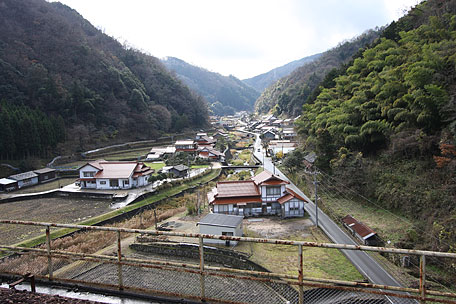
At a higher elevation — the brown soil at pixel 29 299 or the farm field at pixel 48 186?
the brown soil at pixel 29 299

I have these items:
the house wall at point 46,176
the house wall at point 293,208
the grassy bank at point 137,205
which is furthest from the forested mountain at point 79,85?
the house wall at point 293,208

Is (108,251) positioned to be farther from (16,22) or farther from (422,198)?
(16,22)

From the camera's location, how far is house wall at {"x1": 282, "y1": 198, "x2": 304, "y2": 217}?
16.3 m

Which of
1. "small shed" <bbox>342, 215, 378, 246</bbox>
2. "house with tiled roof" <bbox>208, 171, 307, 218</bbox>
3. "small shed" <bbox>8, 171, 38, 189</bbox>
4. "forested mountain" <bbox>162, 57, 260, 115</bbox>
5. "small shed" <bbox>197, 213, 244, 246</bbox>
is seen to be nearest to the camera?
"small shed" <bbox>342, 215, 378, 246</bbox>

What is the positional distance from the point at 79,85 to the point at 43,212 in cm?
2971

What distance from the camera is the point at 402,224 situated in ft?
38.3

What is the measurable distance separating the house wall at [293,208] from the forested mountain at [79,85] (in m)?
27.5

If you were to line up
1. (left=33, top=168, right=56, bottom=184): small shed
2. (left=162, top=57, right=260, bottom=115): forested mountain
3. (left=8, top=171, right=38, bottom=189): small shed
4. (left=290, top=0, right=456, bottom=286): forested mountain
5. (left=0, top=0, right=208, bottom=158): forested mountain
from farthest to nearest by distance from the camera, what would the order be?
(left=162, top=57, right=260, bottom=115): forested mountain → (left=0, top=0, right=208, bottom=158): forested mountain → (left=33, top=168, right=56, bottom=184): small shed → (left=8, top=171, right=38, bottom=189): small shed → (left=290, top=0, right=456, bottom=286): forested mountain

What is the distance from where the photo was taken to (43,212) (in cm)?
1859

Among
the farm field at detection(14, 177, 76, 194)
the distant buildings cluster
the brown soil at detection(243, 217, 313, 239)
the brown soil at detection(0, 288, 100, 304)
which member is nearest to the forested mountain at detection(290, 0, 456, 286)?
the brown soil at detection(243, 217, 313, 239)

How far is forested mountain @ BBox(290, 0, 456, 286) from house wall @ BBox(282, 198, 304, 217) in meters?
3.03

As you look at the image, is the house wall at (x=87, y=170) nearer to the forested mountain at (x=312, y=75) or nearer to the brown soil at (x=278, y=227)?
the brown soil at (x=278, y=227)

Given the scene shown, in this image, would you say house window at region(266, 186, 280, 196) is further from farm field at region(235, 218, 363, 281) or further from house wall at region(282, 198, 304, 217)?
farm field at region(235, 218, 363, 281)

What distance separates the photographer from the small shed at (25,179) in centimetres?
2433
